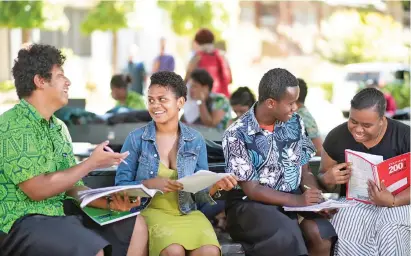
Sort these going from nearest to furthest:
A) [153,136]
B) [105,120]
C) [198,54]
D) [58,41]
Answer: [153,136], [105,120], [198,54], [58,41]

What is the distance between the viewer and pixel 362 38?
2627cm

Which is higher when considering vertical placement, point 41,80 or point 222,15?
point 222,15

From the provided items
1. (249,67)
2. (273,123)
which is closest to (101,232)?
(273,123)

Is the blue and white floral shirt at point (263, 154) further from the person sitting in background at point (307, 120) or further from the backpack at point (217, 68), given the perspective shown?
the backpack at point (217, 68)

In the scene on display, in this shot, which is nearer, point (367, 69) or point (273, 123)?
point (273, 123)

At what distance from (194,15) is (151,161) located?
18857 millimetres

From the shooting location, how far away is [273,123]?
15.8 ft

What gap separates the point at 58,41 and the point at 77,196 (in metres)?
25.6

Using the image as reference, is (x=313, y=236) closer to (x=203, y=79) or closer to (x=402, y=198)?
(x=402, y=198)

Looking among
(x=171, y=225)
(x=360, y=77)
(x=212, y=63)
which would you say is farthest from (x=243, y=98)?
(x=360, y=77)

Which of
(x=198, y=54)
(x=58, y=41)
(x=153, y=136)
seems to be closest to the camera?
(x=153, y=136)

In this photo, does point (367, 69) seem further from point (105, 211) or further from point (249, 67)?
point (105, 211)

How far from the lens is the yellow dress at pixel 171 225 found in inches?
169

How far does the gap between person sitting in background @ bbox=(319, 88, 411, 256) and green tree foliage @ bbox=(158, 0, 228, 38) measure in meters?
18.2
